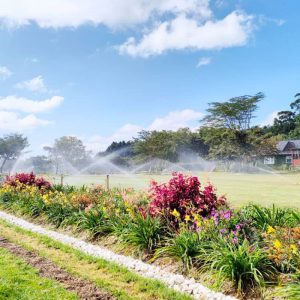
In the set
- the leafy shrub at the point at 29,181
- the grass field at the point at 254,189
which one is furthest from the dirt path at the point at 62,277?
the leafy shrub at the point at 29,181

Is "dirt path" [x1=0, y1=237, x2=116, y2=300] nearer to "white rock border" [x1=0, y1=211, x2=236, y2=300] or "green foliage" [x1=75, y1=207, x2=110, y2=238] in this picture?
"white rock border" [x1=0, y1=211, x2=236, y2=300]

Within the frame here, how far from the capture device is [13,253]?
5863 mm

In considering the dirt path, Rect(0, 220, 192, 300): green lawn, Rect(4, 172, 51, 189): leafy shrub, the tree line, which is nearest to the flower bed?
Rect(0, 220, 192, 300): green lawn

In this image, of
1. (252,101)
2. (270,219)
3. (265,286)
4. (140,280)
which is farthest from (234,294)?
(252,101)

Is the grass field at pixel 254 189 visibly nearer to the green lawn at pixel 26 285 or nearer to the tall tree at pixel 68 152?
the green lawn at pixel 26 285

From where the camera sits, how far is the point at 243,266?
4.26 metres

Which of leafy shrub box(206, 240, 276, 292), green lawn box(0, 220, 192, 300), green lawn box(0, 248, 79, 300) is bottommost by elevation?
green lawn box(0, 220, 192, 300)

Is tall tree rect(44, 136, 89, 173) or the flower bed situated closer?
the flower bed

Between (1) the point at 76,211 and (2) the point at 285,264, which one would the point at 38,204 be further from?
(2) the point at 285,264

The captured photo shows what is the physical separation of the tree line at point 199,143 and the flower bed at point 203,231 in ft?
150

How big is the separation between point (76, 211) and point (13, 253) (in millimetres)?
2659

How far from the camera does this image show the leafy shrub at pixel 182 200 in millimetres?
6352

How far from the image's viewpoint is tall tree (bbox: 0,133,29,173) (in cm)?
7056

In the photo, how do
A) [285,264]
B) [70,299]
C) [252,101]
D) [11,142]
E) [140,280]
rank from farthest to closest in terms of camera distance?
[11,142] < [252,101] < [140,280] < [285,264] < [70,299]
